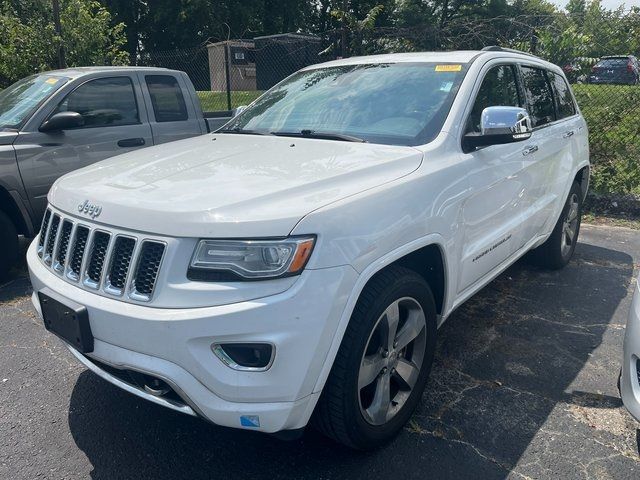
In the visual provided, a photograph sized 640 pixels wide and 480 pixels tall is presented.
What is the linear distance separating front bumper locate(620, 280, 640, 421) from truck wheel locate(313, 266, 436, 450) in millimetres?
865

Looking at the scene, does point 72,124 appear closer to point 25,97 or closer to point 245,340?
point 25,97

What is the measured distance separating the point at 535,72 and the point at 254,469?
359 centimetres

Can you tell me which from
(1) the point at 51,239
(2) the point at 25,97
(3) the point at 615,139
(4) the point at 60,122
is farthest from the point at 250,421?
(3) the point at 615,139

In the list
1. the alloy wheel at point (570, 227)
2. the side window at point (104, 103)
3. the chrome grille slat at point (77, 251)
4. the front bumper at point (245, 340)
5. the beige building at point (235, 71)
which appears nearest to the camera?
the front bumper at point (245, 340)

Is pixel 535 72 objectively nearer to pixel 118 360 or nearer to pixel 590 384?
pixel 590 384

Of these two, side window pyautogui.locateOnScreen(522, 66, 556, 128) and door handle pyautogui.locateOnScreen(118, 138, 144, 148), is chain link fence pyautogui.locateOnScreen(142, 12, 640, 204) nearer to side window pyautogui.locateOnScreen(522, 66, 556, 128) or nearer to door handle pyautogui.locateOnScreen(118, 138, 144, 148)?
side window pyautogui.locateOnScreen(522, 66, 556, 128)

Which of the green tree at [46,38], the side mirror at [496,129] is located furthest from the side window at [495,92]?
the green tree at [46,38]

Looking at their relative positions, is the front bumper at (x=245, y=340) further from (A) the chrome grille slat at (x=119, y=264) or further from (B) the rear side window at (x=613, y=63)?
(B) the rear side window at (x=613, y=63)

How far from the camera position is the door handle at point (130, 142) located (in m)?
5.58

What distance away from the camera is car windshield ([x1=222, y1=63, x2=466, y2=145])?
10.2ft

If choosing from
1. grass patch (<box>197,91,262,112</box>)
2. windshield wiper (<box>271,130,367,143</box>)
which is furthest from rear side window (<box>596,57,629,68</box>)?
grass patch (<box>197,91,262,112</box>)

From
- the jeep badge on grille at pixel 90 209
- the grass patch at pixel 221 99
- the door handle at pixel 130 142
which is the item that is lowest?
the grass patch at pixel 221 99

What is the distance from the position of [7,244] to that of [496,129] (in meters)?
4.03

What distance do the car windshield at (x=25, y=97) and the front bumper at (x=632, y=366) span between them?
194 inches
